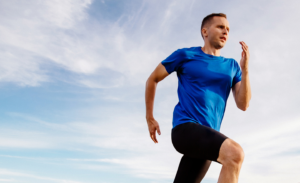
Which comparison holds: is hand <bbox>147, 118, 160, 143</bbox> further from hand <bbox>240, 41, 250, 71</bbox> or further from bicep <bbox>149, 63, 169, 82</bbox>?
hand <bbox>240, 41, 250, 71</bbox>

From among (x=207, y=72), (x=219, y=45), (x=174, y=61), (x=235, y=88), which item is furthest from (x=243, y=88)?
(x=174, y=61)

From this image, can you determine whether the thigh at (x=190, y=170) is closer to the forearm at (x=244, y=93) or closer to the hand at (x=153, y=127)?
the hand at (x=153, y=127)

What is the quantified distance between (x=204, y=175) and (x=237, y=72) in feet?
5.12

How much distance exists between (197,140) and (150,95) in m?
1.20

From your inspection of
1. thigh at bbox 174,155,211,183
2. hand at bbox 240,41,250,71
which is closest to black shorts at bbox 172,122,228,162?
thigh at bbox 174,155,211,183

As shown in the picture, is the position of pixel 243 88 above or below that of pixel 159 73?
below

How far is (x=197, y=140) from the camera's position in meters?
3.38

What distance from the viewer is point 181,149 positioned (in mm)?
3635

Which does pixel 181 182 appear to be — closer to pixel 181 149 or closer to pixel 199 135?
pixel 181 149

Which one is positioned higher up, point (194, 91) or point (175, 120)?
point (194, 91)

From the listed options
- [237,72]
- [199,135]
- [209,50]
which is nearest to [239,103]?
[237,72]

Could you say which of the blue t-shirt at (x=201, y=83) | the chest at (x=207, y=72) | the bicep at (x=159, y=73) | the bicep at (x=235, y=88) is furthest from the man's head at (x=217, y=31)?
the bicep at (x=159, y=73)

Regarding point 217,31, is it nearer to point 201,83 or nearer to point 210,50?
point 210,50

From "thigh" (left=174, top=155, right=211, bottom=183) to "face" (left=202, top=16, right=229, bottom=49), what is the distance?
5.41 feet
